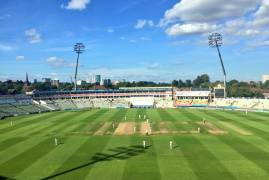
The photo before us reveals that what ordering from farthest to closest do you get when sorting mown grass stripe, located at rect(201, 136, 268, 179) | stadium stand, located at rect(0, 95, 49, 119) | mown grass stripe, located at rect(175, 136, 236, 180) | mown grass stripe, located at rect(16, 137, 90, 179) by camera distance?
stadium stand, located at rect(0, 95, 49, 119) < mown grass stripe, located at rect(16, 137, 90, 179) < mown grass stripe, located at rect(175, 136, 236, 180) < mown grass stripe, located at rect(201, 136, 268, 179)

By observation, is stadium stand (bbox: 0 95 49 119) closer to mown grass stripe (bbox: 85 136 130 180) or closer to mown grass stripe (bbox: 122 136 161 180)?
mown grass stripe (bbox: 85 136 130 180)

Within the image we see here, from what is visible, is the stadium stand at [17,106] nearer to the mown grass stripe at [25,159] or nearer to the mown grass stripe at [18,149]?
the mown grass stripe at [18,149]

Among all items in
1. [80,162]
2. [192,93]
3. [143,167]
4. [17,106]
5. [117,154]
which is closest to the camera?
[143,167]

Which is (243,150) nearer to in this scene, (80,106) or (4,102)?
(4,102)

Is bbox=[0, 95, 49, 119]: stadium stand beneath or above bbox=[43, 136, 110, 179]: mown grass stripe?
above

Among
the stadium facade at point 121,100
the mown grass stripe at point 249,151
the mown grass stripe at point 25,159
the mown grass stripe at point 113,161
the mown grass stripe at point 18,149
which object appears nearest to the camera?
the mown grass stripe at point 113,161

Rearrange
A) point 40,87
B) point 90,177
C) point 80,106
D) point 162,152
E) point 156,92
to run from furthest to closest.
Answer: point 40,87
point 156,92
point 80,106
point 162,152
point 90,177

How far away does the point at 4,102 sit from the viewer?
3642 inches

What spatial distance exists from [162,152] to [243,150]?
7514 millimetres

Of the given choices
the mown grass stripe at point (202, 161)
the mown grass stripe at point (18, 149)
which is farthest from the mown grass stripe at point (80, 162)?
the mown grass stripe at point (202, 161)

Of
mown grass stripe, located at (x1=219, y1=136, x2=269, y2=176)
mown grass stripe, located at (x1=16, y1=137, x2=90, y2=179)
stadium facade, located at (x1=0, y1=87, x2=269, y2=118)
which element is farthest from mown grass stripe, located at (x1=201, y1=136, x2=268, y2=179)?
stadium facade, located at (x1=0, y1=87, x2=269, y2=118)

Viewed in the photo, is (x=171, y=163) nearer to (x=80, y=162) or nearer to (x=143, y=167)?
(x=143, y=167)

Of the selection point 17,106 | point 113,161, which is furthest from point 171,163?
point 17,106

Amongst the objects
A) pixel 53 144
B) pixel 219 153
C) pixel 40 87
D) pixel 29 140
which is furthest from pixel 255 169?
pixel 40 87
